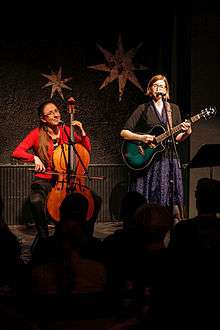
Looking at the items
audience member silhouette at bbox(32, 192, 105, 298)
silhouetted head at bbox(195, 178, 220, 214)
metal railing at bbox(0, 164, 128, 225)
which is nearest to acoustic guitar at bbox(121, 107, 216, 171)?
metal railing at bbox(0, 164, 128, 225)

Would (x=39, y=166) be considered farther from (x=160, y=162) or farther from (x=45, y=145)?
(x=160, y=162)

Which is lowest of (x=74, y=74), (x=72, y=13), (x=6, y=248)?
(x=6, y=248)

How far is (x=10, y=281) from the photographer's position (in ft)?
12.6

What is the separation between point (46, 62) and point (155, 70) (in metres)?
1.59

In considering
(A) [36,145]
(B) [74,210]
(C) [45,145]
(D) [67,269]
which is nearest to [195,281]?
(D) [67,269]

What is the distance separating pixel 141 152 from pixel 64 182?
1077 millimetres

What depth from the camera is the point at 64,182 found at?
304 inches

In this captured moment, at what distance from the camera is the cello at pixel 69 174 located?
766 centimetres

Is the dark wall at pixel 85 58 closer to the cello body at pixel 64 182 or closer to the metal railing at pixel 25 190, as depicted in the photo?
the metal railing at pixel 25 190

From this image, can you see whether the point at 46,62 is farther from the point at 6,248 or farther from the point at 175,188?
the point at 6,248

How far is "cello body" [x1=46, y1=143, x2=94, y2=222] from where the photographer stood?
7656 millimetres

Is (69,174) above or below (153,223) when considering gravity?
above

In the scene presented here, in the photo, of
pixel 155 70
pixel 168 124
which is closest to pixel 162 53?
pixel 155 70

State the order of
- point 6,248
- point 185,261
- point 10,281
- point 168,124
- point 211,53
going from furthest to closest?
point 211,53 < point 168,124 < point 6,248 < point 10,281 < point 185,261
